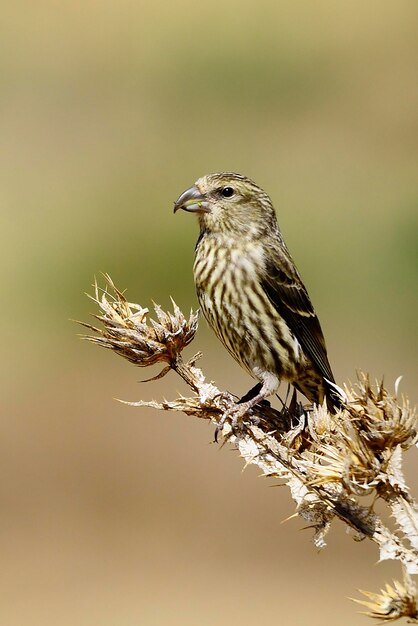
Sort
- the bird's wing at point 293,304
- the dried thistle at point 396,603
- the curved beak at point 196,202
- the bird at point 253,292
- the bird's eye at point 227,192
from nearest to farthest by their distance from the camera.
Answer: the dried thistle at point 396,603, the bird at point 253,292, the bird's wing at point 293,304, the curved beak at point 196,202, the bird's eye at point 227,192

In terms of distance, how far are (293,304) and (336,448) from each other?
2.70 metres

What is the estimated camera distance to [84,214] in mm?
16938

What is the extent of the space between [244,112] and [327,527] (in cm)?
1747

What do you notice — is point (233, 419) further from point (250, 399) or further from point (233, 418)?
point (250, 399)

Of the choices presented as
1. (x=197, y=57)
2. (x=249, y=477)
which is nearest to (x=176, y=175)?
(x=197, y=57)

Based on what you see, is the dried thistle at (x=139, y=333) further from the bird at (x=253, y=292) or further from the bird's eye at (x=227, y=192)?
the bird's eye at (x=227, y=192)

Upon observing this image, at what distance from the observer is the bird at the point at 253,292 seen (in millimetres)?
5242

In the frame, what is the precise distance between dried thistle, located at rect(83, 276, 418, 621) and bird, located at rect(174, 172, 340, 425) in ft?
5.26

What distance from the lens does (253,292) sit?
17.6 ft

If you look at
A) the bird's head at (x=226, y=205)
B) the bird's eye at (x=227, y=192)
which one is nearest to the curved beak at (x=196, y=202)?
the bird's head at (x=226, y=205)

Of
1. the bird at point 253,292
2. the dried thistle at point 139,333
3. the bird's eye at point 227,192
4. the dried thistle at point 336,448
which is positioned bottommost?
the dried thistle at point 336,448

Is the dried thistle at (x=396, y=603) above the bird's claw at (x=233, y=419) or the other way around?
the other way around

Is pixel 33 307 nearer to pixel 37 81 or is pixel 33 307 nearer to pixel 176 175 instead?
pixel 176 175

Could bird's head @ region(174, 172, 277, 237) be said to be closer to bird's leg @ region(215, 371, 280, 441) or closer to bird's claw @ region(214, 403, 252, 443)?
bird's leg @ region(215, 371, 280, 441)
